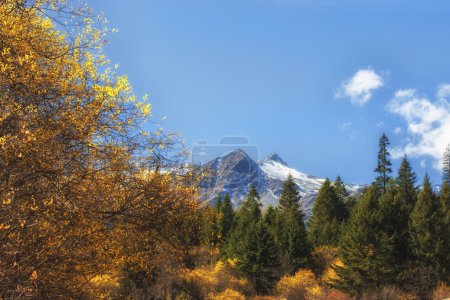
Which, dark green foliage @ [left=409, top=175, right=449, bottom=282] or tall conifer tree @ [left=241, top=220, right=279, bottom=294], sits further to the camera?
tall conifer tree @ [left=241, top=220, right=279, bottom=294]

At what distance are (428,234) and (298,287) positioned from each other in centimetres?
1587

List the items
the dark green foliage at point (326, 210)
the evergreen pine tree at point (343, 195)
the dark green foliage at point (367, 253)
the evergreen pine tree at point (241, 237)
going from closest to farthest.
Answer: the dark green foliage at point (367, 253), the evergreen pine tree at point (241, 237), the dark green foliage at point (326, 210), the evergreen pine tree at point (343, 195)

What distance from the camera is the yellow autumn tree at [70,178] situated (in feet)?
28.2

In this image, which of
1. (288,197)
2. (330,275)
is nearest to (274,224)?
(330,275)

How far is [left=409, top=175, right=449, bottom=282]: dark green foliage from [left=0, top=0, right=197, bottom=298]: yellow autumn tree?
42019 millimetres

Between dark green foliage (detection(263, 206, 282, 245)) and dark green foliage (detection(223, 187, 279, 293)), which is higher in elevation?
dark green foliage (detection(263, 206, 282, 245))

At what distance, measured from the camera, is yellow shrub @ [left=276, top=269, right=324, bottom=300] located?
165ft

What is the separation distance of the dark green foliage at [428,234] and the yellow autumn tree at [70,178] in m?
42.0

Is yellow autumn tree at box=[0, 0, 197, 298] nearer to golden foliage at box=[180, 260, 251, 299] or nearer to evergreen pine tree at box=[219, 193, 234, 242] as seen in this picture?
golden foliage at box=[180, 260, 251, 299]

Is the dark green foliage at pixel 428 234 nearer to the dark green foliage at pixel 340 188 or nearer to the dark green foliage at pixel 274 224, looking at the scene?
the dark green foliage at pixel 274 224

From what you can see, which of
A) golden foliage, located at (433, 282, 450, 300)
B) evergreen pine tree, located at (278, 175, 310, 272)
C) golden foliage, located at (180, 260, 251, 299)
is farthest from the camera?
evergreen pine tree, located at (278, 175, 310, 272)

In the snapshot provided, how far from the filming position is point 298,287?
52031 millimetres

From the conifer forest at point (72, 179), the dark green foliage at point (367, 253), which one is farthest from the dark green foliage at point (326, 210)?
the conifer forest at point (72, 179)

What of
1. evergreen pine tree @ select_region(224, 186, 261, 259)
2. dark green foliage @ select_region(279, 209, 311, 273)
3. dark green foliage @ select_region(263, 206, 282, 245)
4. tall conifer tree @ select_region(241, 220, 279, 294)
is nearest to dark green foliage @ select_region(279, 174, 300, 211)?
evergreen pine tree @ select_region(224, 186, 261, 259)
